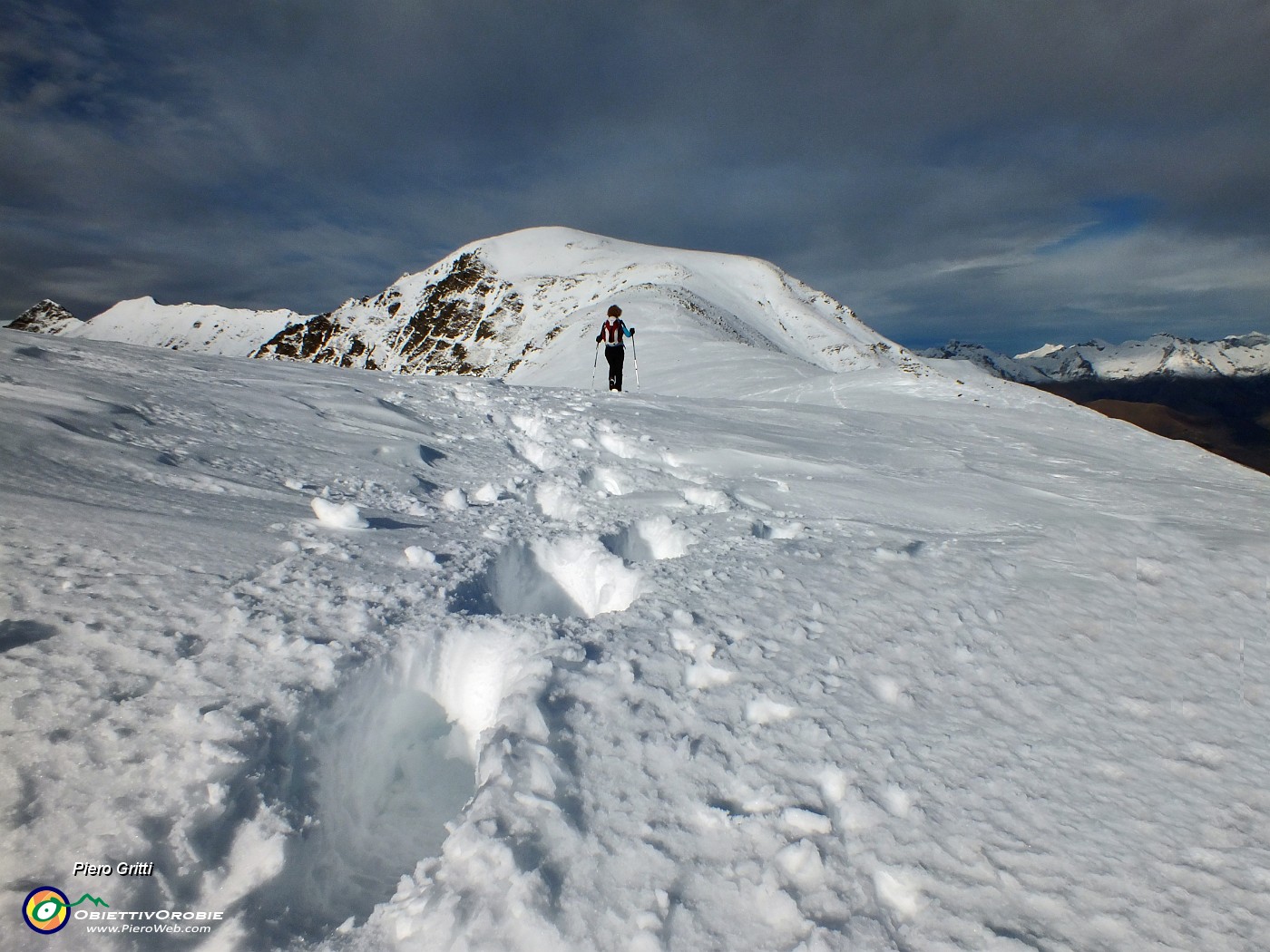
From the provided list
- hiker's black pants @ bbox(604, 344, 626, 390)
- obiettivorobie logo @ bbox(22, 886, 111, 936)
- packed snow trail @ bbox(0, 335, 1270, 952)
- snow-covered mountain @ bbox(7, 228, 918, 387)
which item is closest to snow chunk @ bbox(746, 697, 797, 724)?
packed snow trail @ bbox(0, 335, 1270, 952)

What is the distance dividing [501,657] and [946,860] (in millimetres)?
1909

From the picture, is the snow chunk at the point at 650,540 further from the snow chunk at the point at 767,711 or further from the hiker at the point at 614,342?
the hiker at the point at 614,342

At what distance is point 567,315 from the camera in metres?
63.7

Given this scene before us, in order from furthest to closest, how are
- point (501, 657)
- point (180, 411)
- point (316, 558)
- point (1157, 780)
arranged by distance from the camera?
point (180, 411)
point (316, 558)
point (501, 657)
point (1157, 780)

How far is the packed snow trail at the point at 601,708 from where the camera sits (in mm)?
1904

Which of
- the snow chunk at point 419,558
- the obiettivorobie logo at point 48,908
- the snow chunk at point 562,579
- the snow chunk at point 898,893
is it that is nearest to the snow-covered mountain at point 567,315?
the snow chunk at point 562,579

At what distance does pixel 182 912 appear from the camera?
184cm

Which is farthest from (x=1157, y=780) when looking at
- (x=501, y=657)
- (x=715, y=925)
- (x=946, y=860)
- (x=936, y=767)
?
(x=501, y=657)

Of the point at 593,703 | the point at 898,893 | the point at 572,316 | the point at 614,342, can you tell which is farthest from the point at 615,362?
the point at 572,316

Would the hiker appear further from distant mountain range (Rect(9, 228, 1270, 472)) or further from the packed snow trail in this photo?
the packed snow trail

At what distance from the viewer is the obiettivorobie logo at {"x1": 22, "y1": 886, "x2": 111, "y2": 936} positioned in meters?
1.67

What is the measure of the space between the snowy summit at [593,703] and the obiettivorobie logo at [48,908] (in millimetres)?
20

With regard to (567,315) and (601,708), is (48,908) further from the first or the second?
(567,315)

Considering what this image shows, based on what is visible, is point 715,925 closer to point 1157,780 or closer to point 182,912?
point 182,912
